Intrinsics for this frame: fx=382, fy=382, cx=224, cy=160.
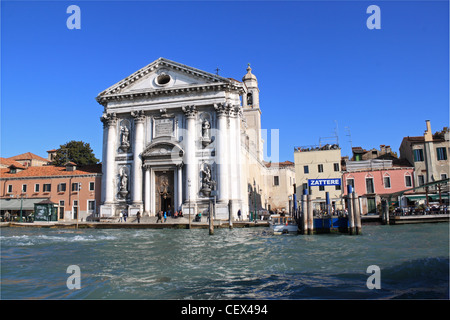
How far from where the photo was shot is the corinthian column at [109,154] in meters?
31.5

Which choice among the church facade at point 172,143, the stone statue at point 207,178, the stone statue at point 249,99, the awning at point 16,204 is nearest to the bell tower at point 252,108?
the stone statue at point 249,99

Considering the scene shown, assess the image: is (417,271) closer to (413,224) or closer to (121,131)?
(413,224)

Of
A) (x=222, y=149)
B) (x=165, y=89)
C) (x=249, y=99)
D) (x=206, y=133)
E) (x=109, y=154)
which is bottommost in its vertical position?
(x=222, y=149)

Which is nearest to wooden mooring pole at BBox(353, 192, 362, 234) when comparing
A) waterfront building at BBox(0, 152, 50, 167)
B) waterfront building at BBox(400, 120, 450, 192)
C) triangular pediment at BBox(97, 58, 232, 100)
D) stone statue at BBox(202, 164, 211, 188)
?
stone statue at BBox(202, 164, 211, 188)

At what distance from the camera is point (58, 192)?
33.6 meters

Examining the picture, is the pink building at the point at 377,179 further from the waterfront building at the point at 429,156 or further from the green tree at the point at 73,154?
the green tree at the point at 73,154

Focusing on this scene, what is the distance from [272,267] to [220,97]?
21.6m

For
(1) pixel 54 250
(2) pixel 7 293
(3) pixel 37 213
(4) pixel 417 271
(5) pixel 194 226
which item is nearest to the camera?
(2) pixel 7 293

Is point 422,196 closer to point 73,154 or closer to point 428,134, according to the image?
point 428,134

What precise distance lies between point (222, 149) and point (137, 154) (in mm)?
7122

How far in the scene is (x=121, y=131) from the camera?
106 feet

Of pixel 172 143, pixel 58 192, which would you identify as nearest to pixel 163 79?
pixel 172 143

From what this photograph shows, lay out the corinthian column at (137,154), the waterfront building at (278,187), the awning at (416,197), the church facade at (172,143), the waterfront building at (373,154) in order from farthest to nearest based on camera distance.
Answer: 1. the waterfront building at (278,187)
2. the waterfront building at (373,154)
3. the awning at (416,197)
4. the corinthian column at (137,154)
5. the church facade at (172,143)
